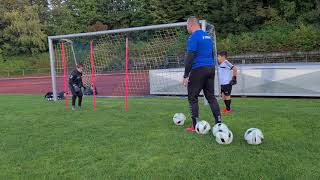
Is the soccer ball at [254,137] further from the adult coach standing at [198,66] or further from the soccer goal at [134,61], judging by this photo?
the soccer goal at [134,61]

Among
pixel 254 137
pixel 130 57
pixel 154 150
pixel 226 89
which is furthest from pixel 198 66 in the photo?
pixel 130 57

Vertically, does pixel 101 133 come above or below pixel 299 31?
below

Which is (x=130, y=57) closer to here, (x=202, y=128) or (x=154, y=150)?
(x=202, y=128)

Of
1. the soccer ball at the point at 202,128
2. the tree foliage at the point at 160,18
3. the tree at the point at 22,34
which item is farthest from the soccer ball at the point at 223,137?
the tree at the point at 22,34

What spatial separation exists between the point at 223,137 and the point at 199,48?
1.72 meters

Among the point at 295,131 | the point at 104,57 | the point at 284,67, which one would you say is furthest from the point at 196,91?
the point at 104,57

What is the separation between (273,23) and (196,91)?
36.9 m

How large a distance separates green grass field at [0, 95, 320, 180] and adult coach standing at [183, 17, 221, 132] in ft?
2.55

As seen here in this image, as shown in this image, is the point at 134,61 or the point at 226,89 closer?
the point at 226,89

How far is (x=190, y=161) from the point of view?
5730 millimetres

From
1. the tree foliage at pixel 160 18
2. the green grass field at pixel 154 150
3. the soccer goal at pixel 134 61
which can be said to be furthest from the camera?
the tree foliage at pixel 160 18

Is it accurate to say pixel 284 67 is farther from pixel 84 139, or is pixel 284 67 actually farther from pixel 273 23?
pixel 273 23

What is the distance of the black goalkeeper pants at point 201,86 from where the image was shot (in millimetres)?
7410

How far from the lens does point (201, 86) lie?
7500 mm
